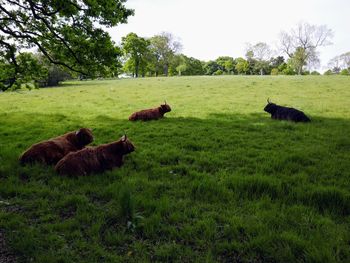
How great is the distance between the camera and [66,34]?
28.8ft

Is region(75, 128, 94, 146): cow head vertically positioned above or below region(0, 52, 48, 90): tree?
below

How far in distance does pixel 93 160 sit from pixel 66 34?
482 centimetres

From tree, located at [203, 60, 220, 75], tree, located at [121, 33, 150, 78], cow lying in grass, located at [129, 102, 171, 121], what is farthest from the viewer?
tree, located at [203, 60, 220, 75]

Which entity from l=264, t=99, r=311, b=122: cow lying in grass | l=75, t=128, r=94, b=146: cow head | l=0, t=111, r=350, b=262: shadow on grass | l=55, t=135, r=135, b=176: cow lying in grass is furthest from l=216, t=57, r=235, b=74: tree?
l=55, t=135, r=135, b=176: cow lying in grass

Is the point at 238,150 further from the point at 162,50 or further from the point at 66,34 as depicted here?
the point at 162,50

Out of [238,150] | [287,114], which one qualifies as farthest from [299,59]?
[238,150]

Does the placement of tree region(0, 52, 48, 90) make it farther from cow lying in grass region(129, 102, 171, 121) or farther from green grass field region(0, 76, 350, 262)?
cow lying in grass region(129, 102, 171, 121)

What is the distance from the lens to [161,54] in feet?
295

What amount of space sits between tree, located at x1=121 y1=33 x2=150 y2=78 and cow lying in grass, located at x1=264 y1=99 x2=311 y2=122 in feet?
218

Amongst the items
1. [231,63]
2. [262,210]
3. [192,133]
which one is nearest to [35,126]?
[192,133]

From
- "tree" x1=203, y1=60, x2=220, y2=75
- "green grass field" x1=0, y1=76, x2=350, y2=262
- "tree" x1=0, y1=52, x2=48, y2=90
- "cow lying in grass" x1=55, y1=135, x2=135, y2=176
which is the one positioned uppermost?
"tree" x1=203, y1=60, x2=220, y2=75

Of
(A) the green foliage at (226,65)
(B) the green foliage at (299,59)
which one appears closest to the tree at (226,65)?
(A) the green foliage at (226,65)

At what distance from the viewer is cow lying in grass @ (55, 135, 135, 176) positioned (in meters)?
6.41

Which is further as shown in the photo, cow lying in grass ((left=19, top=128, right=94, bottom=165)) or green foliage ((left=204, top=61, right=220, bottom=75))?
green foliage ((left=204, top=61, right=220, bottom=75))
